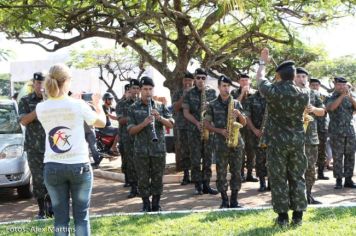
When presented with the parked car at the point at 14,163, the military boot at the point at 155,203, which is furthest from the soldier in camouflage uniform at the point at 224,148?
the parked car at the point at 14,163

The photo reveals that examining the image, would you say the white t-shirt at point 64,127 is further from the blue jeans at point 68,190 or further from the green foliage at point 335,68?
the green foliage at point 335,68

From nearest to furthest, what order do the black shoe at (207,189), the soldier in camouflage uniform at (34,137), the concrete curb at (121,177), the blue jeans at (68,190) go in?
the blue jeans at (68,190), the soldier in camouflage uniform at (34,137), the black shoe at (207,189), the concrete curb at (121,177)

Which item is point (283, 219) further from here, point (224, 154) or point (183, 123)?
point (183, 123)

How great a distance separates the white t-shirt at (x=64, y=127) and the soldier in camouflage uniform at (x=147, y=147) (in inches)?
96.1

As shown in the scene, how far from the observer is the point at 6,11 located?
9.52 meters

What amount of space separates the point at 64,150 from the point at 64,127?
0.20 m

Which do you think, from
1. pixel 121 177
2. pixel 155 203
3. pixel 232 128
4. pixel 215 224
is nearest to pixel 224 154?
pixel 232 128

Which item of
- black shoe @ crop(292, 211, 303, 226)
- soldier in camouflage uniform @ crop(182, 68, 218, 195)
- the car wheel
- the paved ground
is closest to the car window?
the car wheel

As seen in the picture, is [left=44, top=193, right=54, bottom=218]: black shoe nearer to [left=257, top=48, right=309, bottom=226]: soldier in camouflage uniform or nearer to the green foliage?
[left=257, top=48, right=309, bottom=226]: soldier in camouflage uniform

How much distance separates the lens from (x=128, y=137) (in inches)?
358

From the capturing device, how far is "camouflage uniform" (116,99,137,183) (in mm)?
8878

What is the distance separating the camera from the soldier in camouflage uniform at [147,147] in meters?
6.96

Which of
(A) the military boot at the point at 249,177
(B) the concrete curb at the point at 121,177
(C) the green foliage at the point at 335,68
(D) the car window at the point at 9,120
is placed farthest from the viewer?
(C) the green foliage at the point at 335,68

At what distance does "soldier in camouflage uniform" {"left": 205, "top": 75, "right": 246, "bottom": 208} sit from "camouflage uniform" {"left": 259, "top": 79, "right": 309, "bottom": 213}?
1.21 m
